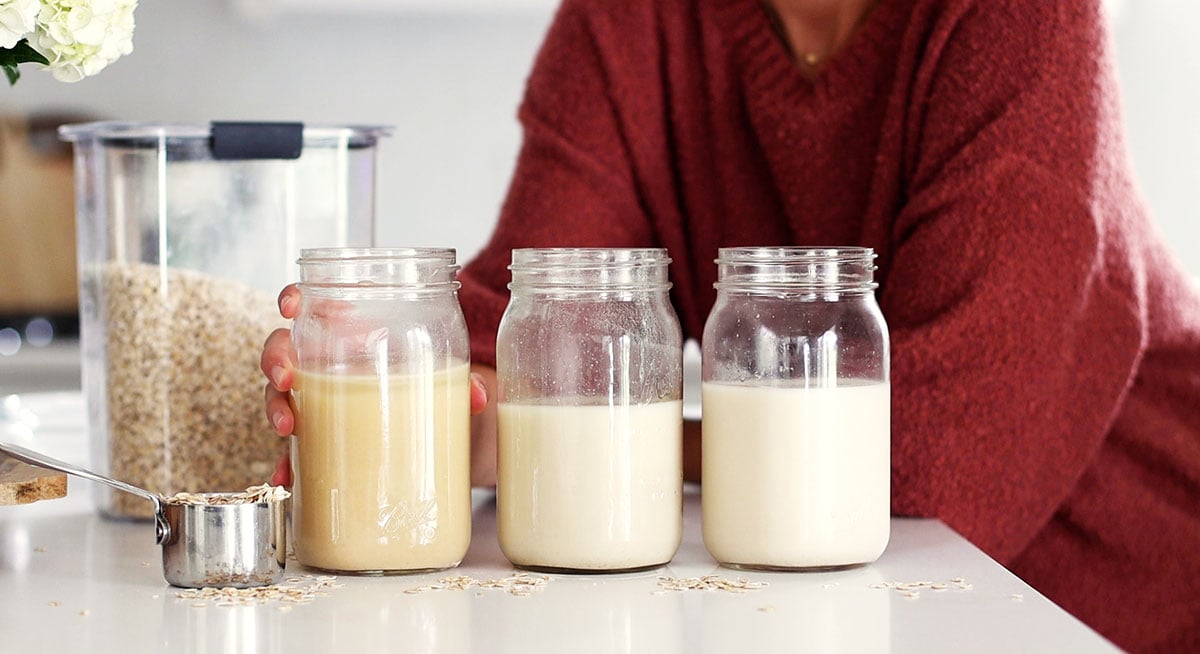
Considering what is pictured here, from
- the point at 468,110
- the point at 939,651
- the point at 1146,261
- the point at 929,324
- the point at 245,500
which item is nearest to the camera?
the point at 939,651

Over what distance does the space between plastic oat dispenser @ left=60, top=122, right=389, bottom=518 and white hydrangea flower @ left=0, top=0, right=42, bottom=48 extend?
1.04 feet

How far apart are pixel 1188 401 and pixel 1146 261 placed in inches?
5.5

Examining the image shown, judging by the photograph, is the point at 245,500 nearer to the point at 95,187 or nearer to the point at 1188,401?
the point at 95,187

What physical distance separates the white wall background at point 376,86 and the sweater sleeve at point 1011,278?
5.87 feet

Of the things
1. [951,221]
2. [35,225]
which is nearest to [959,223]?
[951,221]

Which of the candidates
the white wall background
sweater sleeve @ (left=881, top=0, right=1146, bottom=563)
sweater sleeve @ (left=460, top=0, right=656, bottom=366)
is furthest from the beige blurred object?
sweater sleeve @ (left=881, top=0, right=1146, bottom=563)

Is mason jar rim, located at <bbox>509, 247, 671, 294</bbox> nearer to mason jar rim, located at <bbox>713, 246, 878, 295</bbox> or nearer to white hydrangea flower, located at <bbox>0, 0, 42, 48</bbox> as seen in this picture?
mason jar rim, located at <bbox>713, 246, 878, 295</bbox>

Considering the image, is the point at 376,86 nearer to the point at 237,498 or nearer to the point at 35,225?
the point at 35,225

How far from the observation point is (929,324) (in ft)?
3.19

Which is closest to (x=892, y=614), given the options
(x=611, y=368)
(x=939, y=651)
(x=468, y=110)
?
(x=939, y=651)

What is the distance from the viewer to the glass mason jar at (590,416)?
77 cm

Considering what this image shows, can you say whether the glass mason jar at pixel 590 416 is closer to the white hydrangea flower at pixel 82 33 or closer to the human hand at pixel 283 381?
the human hand at pixel 283 381

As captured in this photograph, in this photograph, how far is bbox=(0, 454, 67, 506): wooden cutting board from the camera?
770 millimetres

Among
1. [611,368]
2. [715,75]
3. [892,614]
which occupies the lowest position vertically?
[892,614]
